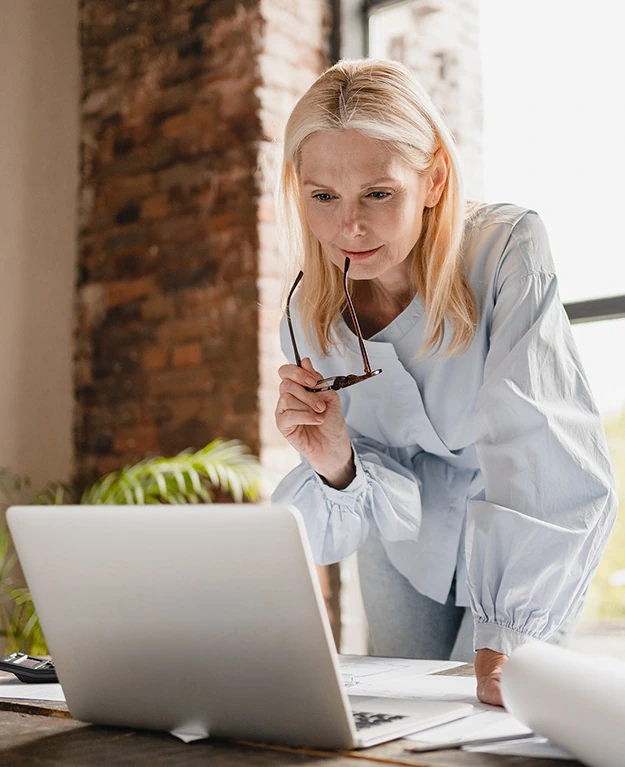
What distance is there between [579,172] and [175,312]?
1411 mm

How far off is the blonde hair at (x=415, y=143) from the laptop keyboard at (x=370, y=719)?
65cm

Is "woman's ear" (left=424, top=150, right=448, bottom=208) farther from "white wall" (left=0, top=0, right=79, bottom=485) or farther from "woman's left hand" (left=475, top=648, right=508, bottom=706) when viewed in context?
"white wall" (left=0, top=0, right=79, bottom=485)

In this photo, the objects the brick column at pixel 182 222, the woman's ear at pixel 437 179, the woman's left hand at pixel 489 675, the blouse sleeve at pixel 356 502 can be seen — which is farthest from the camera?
the brick column at pixel 182 222

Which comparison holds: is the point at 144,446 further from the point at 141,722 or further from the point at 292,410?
the point at 141,722

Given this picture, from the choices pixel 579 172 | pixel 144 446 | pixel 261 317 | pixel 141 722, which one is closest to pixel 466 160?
pixel 579 172

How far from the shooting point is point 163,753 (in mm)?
784

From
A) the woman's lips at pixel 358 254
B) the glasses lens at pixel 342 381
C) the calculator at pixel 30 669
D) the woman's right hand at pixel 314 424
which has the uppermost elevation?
the woman's lips at pixel 358 254

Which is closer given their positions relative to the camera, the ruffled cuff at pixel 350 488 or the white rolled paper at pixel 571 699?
the white rolled paper at pixel 571 699

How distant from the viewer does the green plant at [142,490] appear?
279 centimetres

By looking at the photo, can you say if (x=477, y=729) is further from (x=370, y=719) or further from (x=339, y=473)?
(x=339, y=473)

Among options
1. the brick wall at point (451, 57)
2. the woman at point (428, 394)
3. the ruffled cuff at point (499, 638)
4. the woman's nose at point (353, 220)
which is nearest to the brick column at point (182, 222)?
the brick wall at point (451, 57)

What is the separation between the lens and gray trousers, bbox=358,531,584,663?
1.69m

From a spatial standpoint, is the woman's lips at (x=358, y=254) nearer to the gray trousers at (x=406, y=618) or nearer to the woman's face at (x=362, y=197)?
the woman's face at (x=362, y=197)

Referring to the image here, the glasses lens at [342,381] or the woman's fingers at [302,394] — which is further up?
the glasses lens at [342,381]
